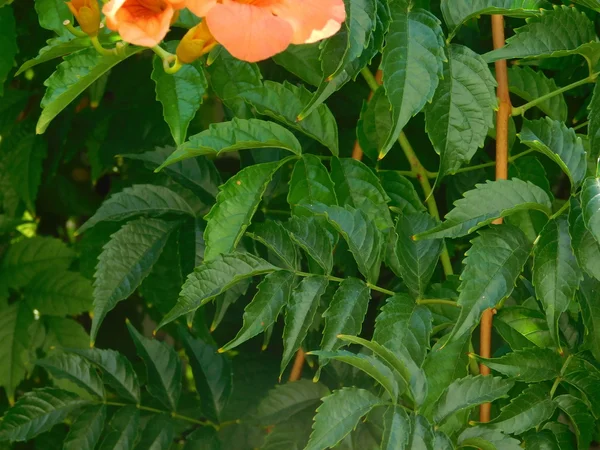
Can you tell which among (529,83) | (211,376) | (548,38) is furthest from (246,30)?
(211,376)

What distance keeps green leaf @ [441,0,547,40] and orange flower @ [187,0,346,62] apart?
20 cm

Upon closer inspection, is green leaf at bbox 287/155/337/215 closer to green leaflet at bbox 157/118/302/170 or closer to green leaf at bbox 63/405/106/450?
green leaflet at bbox 157/118/302/170

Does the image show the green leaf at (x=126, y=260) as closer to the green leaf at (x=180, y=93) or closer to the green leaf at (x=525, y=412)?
the green leaf at (x=180, y=93)

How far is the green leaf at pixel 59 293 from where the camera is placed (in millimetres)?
1252

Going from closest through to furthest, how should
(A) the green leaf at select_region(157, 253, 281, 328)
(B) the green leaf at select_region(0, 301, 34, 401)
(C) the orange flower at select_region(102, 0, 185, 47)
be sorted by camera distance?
(C) the orange flower at select_region(102, 0, 185, 47)
(A) the green leaf at select_region(157, 253, 281, 328)
(B) the green leaf at select_region(0, 301, 34, 401)

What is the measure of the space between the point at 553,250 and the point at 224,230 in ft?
1.08

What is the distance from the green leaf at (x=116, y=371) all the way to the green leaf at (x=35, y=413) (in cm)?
6

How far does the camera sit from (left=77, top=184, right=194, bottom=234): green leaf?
3.11ft

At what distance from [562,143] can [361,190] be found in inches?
8.6

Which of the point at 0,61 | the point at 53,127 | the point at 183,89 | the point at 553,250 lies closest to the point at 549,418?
the point at 553,250

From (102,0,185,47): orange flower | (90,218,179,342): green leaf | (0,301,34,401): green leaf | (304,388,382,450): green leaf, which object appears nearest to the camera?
(102,0,185,47): orange flower

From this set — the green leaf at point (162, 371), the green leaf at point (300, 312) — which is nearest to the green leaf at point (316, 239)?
the green leaf at point (300, 312)

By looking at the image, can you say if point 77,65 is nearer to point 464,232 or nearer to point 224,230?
point 224,230

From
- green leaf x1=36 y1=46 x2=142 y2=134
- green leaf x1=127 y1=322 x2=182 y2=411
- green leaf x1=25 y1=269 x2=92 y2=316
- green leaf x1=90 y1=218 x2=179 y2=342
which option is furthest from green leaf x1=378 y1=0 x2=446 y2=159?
green leaf x1=25 y1=269 x2=92 y2=316
